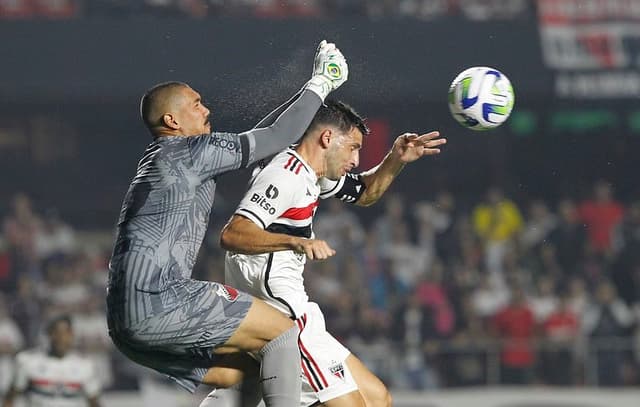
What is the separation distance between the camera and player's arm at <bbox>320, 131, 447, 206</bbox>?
7.52 m

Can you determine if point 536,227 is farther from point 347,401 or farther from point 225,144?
point 225,144

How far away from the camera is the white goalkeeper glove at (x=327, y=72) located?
6777mm

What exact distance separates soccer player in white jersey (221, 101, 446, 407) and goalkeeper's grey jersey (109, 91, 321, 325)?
12.4 inches

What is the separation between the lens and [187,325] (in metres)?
6.24

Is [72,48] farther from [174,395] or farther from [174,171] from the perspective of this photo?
[174,171]

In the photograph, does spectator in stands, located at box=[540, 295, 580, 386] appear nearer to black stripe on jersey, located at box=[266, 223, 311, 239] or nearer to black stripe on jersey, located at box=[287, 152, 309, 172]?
black stripe on jersey, located at box=[266, 223, 311, 239]

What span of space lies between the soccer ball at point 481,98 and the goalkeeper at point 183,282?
4.27ft

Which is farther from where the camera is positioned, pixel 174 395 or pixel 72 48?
pixel 72 48

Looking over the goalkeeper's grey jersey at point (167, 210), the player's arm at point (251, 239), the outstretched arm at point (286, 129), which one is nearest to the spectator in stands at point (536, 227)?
the outstretched arm at point (286, 129)

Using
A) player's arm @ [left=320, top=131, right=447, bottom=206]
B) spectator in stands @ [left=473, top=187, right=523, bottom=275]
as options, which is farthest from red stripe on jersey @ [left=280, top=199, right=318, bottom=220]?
spectator in stands @ [left=473, top=187, right=523, bottom=275]

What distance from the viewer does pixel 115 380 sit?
13117 mm

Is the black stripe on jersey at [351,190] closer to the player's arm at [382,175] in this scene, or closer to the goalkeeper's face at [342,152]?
the player's arm at [382,175]

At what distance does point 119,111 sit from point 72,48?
122 cm

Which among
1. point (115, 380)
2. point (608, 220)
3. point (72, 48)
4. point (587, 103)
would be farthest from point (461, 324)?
point (72, 48)
